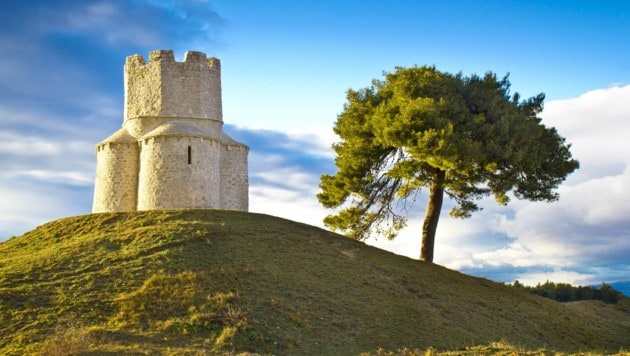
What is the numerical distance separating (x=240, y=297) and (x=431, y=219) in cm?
1377

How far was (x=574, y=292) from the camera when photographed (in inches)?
1738

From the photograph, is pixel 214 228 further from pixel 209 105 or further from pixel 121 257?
pixel 209 105

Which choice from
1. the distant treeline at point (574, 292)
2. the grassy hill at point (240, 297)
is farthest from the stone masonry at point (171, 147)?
the distant treeline at point (574, 292)

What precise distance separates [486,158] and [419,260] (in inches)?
225

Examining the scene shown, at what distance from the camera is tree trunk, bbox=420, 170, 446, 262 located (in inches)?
1294

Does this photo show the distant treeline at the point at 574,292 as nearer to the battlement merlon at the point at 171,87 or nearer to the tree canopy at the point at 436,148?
the tree canopy at the point at 436,148

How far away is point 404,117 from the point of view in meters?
30.3


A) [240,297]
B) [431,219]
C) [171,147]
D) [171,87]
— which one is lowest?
[240,297]

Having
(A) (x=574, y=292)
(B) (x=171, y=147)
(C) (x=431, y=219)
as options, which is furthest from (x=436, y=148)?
(A) (x=574, y=292)

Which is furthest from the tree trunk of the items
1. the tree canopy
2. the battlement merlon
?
the battlement merlon

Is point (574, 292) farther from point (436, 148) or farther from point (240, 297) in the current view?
point (240, 297)

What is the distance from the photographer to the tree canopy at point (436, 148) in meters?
30.0

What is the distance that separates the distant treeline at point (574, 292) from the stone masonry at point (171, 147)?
1940 centimetres

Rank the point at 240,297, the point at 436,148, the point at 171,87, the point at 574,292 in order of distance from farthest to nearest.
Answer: the point at 574,292 → the point at 171,87 → the point at 436,148 → the point at 240,297
